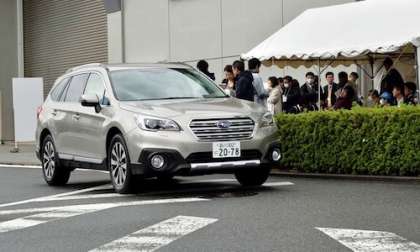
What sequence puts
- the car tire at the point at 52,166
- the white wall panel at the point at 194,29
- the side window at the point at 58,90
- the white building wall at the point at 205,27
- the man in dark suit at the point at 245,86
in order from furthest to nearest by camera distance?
1. the white wall panel at the point at 194,29
2. the white building wall at the point at 205,27
3. the man in dark suit at the point at 245,86
4. the side window at the point at 58,90
5. the car tire at the point at 52,166

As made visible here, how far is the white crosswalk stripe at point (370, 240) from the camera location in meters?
6.39

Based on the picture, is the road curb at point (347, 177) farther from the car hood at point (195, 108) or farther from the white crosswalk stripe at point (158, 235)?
the white crosswalk stripe at point (158, 235)

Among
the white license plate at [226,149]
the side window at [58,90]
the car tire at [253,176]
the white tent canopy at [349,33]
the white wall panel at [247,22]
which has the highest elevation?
the white wall panel at [247,22]

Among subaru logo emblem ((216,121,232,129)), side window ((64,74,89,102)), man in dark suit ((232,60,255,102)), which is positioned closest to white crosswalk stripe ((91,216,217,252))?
subaru logo emblem ((216,121,232,129))

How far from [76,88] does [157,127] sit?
108 inches

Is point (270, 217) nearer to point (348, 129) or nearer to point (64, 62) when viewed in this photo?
point (348, 129)

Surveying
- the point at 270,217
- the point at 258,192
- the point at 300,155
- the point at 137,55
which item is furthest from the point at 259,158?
the point at 137,55

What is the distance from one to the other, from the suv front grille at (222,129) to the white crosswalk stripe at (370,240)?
2798 millimetres

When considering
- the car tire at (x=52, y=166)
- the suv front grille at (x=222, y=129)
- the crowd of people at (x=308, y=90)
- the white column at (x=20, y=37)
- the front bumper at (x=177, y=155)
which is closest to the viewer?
the front bumper at (x=177, y=155)

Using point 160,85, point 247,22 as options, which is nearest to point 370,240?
point 160,85

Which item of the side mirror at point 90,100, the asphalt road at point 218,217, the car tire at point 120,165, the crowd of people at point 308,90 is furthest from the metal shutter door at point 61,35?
the car tire at point 120,165

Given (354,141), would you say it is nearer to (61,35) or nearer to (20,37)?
(61,35)

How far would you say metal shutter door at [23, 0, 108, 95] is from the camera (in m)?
28.8

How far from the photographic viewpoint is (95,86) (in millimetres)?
11547
